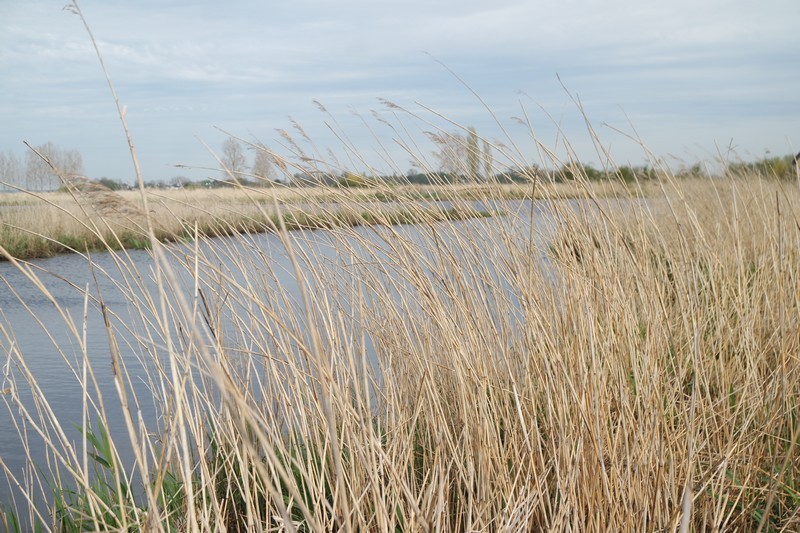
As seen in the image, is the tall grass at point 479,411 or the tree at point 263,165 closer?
the tall grass at point 479,411

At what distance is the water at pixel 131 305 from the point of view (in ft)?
5.58

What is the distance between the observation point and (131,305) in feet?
16.8

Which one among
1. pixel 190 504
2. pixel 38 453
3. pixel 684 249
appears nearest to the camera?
pixel 190 504

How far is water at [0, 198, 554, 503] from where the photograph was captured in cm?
170

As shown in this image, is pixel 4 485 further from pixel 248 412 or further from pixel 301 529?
pixel 248 412

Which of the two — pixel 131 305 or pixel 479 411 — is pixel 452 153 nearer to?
pixel 479 411

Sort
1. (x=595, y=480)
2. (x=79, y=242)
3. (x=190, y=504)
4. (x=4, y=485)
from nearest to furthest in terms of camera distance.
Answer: (x=190, y=504)
(x=595, y=480)
(x=4, y=485)
(x=79, y=242)

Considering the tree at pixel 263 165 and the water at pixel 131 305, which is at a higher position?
the tree at pixel 263 165

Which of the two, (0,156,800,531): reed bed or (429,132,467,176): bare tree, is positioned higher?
(429,132,467,176): bare tree

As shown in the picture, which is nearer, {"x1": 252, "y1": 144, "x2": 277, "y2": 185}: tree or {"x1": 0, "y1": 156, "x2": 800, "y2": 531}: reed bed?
{"x1": 0, "y1": 156, "x2": 800, "y2": 531}: reed bed

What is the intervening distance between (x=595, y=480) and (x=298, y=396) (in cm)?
71

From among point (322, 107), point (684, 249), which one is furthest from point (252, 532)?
point (684, 249)

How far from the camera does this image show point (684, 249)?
2299 mm

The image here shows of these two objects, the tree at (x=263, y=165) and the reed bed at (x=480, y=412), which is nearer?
the reed bed at (x=480, y=412)
